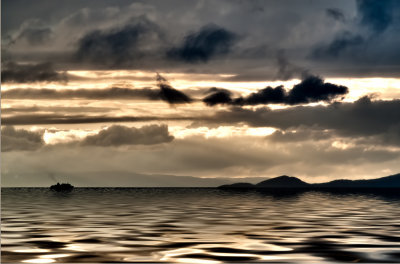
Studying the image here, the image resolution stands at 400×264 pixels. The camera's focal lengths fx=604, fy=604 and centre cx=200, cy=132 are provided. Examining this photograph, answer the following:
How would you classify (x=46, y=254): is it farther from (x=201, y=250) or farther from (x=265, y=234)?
(x=265, y=234)

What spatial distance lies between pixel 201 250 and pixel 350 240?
11.5 m

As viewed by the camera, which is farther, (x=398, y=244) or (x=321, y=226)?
(x=321, y=226)

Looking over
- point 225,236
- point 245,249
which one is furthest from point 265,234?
point 245,249

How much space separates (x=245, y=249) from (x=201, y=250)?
262cm

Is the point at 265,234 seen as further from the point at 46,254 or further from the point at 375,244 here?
the point at 46,254

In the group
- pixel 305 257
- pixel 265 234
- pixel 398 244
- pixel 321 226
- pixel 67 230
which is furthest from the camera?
pixel 321 226

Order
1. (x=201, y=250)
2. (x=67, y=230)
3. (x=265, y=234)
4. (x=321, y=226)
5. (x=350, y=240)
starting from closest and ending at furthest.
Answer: (x=201, y=250), (x=350, y=240), (x=265, y=234), (x=67, y=230), (x=321, y=226)

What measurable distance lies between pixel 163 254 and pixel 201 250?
109 inches

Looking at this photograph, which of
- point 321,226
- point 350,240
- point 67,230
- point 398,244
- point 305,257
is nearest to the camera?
point 305,257

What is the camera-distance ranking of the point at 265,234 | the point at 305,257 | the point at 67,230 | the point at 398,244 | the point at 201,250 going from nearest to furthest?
the point at 305,257 < the point at 201,250 < the point at 398,244 < the point at 265,234 < the point at 67,230

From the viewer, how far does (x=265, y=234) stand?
44562 mm

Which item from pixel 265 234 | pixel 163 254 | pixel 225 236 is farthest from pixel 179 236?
pixel 163 254

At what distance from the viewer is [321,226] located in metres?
52.5

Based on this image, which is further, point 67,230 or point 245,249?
point 67,230
